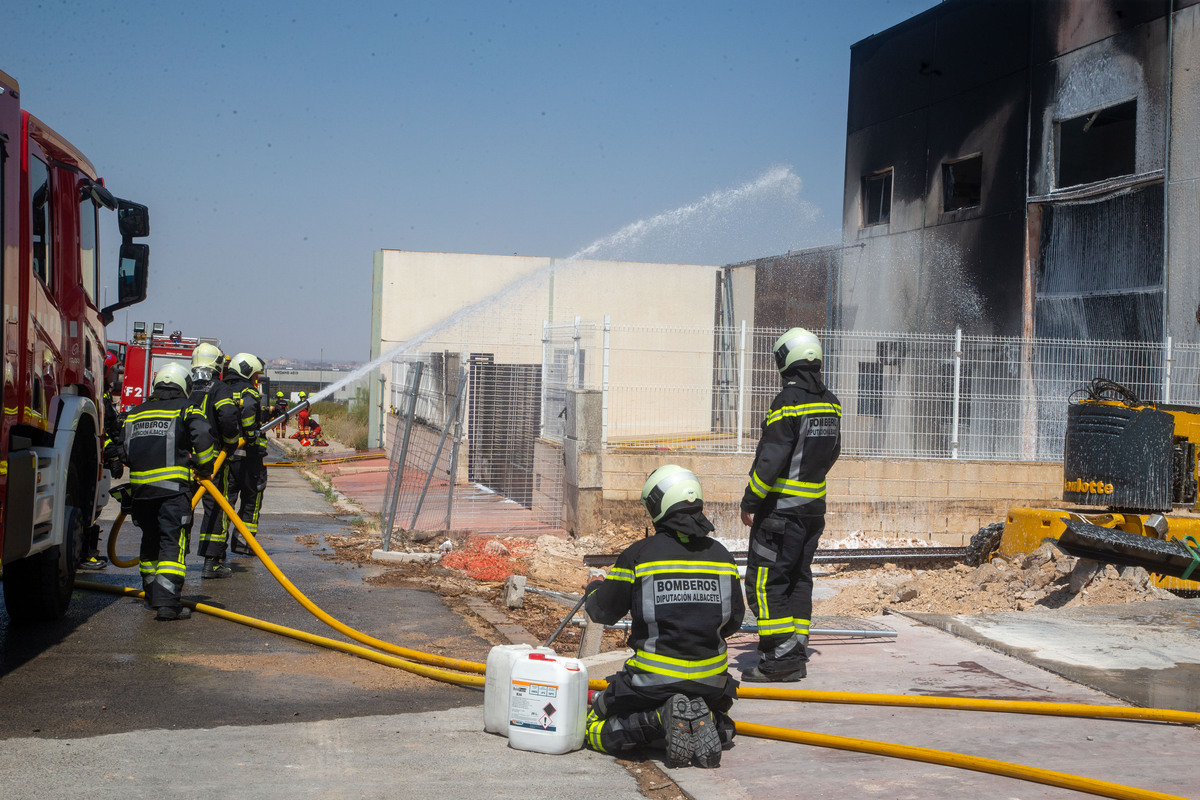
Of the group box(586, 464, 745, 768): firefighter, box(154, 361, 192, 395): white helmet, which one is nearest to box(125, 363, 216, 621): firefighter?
box(154, 361, 192, 395): white helmet

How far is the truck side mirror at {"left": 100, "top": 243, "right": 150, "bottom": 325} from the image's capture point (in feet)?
26.5

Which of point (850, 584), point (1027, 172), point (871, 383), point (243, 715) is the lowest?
point (850, 584)

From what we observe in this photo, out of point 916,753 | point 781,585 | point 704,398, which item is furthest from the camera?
point 704,398

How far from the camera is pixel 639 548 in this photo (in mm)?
4402

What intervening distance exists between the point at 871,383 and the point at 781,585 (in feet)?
25.3

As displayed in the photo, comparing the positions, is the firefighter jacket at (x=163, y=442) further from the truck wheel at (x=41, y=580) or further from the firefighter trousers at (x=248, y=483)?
the firefighter trousers at (x=248, y=483)

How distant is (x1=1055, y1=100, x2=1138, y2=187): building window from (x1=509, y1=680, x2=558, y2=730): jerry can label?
51.4 ft

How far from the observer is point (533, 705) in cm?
445

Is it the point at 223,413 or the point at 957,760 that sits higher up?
the point at 223,413

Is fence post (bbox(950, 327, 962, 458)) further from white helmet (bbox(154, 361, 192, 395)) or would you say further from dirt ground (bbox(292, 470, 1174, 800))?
white helmet (bbox(154, 361, 192, 395))

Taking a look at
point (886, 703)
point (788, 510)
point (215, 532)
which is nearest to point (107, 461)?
point (215, 532)

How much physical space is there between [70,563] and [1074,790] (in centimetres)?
600

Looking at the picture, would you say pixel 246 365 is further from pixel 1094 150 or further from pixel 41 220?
pixel 1094 150

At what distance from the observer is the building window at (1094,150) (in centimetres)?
1741
